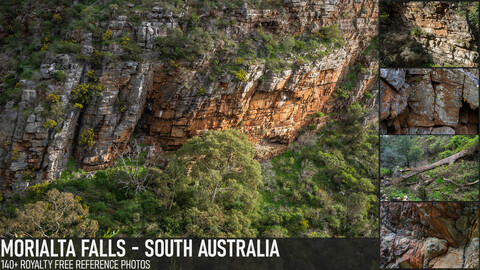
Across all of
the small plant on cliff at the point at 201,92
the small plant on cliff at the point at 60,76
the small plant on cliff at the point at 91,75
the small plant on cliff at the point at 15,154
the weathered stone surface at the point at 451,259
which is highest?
the small plant on cliff at the point at 91,75

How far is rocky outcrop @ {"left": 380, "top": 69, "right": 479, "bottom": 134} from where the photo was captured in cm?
811

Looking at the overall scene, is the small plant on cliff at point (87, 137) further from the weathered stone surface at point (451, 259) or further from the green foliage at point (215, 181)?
the weathered stone surface at point (451, 259)

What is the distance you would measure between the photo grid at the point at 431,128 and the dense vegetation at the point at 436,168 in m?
0.02

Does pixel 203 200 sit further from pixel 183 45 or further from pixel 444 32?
pixel 444 32

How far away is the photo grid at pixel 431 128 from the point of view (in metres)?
8.20

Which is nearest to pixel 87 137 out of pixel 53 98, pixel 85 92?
pixel 85 92

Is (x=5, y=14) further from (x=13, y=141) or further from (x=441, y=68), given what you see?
(x=441, y=68)

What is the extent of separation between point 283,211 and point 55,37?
50.8 ft

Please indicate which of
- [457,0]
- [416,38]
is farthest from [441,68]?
[457,0]

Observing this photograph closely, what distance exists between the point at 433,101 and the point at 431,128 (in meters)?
0.59

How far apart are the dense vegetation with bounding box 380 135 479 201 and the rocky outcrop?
0.35m

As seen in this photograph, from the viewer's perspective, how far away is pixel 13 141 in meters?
17.5

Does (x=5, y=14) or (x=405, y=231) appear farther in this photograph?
(x=5, y=14)

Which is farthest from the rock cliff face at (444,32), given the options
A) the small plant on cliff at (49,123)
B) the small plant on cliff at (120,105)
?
the small plant on cliff at (49,123)
